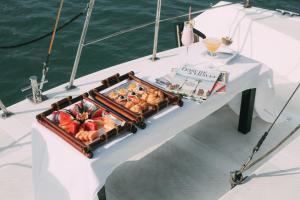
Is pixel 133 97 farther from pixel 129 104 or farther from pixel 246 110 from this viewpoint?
pixel 246 110

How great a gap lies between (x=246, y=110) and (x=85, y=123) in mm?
1943

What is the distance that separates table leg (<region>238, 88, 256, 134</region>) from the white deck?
0.28 feet

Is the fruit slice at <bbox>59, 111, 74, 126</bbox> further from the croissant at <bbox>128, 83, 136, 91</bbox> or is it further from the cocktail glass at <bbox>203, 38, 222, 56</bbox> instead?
the cocktail glass at <bbox>203, 38, 222, 56</bbox>

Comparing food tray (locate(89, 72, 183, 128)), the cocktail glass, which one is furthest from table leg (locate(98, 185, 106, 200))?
the cocktail glass

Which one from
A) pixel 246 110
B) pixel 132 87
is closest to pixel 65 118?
pixel 132 87

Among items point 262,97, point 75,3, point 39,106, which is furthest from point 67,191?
point 75,3

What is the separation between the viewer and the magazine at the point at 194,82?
3.27 metres

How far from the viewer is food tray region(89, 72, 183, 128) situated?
297 cm

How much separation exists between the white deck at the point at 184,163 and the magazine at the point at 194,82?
Result: 738 millimetres

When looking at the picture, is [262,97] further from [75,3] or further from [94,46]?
[75,3]

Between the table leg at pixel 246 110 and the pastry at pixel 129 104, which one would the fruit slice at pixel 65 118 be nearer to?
the pastry at pixel 129 104

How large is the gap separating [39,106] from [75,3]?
5978 millimetres

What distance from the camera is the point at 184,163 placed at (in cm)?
389

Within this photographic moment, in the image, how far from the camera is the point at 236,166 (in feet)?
12.6
